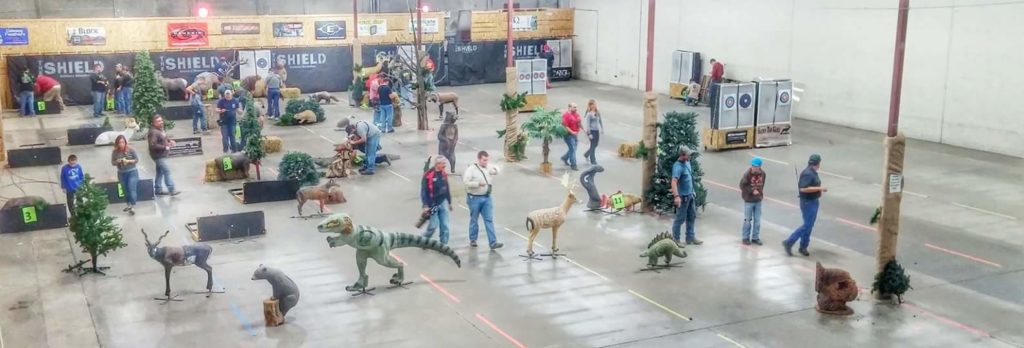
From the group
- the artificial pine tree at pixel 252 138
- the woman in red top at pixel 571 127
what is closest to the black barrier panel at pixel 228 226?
the artificial pine tree at pixel 252 138

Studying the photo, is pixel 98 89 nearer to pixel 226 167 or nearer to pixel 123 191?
pixel 226 167

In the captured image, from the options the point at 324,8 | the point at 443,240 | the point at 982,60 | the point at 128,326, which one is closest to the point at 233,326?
the point at 128,326

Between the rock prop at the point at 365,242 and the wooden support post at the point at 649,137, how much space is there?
19.1 ft

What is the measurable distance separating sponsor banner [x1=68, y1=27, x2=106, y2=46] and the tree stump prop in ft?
91.5

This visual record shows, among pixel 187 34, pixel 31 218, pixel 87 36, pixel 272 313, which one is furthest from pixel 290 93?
pixel 272 313

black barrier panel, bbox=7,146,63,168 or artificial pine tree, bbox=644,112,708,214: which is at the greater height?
artificial pine tree, bbox=644,112,708,214

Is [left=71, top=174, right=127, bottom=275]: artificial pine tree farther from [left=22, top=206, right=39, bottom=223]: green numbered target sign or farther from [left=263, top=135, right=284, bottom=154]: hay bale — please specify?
[left=263, top=135, right=284, bottom=154]: hay bale

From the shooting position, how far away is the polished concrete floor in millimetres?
12570

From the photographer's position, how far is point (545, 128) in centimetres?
2273

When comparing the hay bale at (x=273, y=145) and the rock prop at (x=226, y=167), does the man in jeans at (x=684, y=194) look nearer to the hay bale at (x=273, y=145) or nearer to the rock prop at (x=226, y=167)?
the rock prop at (x=226, y=167)

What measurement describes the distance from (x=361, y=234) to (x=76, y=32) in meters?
27.5

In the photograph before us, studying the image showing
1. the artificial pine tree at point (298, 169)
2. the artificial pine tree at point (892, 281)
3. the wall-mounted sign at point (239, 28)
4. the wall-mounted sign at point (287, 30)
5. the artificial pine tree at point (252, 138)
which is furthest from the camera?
the wall-mounted sign at point (287, 30)

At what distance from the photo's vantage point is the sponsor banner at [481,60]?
43656mm

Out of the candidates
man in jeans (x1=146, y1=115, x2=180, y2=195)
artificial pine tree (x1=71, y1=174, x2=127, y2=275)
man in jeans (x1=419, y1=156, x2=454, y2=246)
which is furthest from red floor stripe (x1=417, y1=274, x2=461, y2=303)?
man in jeans (x1=146, y1=115, x2=180, y2=195)
